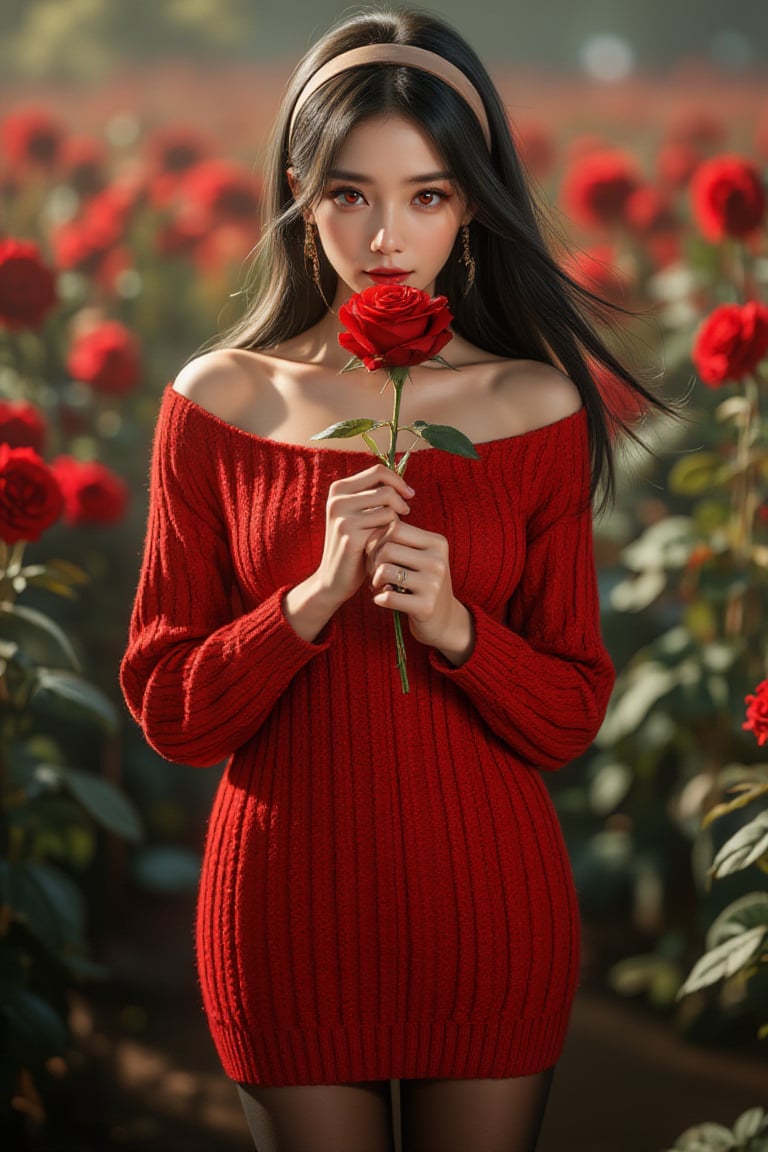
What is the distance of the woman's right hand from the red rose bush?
2.0 inches

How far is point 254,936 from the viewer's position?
4.89 feet

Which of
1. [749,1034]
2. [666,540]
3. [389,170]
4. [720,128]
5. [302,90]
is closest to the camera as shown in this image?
[389,170]

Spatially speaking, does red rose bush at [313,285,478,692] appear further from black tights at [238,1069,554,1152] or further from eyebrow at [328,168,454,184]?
black tights at [238,1069,554,1152]

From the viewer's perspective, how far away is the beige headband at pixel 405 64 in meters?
1.51

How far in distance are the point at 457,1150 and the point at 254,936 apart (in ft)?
0.94

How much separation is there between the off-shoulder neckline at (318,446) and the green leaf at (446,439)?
0.17 meters

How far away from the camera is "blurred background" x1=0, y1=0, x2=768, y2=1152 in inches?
95.3

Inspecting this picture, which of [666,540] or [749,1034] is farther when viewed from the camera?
[749,1034]

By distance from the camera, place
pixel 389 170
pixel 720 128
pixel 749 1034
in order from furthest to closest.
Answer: pixel 720 128
pixel 749 1034
pixel 389 170

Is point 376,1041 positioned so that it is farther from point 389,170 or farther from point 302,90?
point 302,90

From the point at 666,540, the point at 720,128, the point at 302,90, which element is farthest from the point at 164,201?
the point at 302,90

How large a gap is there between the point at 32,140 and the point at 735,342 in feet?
6.59

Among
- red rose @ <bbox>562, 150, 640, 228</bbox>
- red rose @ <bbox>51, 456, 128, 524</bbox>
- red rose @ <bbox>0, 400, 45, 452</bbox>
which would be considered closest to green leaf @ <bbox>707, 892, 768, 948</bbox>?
red rose @ <bbox>0, 400, 45, 452</bbox>

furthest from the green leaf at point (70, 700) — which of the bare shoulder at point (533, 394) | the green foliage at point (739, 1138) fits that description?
A: the green foliage at point (739, 1138)
